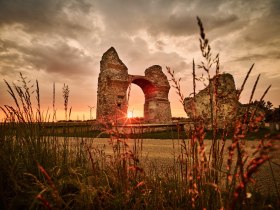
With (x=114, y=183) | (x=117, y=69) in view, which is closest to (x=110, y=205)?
(x=114, y=183)

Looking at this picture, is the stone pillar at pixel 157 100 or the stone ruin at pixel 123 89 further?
the stone pillar at pixel 157 100

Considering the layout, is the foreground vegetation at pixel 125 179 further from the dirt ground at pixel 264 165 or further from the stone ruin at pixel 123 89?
the stone ruin at pixel 123 89

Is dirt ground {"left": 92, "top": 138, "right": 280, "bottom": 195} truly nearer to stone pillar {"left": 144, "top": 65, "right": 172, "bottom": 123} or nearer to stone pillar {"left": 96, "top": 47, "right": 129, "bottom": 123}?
stone pillar {"left": 96, "top": 47, "right": 129, "bottom": 123}

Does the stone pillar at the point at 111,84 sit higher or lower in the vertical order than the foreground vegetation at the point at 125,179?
higher

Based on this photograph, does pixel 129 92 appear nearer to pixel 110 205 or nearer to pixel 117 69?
pixel 110 205

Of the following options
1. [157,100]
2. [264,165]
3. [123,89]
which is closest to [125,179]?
[264,165]

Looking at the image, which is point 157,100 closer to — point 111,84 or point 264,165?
point 111,84

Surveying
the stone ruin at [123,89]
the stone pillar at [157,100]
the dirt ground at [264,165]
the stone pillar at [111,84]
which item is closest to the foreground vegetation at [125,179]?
the dirt ground at [264,165]

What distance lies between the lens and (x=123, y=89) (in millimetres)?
16641

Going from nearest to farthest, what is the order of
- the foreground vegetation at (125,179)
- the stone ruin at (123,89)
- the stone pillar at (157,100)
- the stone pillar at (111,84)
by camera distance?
the foreground vegetation at (125,179) < the stone pillar at (111,84) < the stone ruin at (123,89) < the stone pillar at (157,100)

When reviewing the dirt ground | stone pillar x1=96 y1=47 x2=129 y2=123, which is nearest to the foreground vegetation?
the dirt ground

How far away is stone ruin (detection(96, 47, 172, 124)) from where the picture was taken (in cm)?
1577

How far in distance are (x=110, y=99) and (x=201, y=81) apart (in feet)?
47.9

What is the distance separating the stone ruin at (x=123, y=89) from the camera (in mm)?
15770
